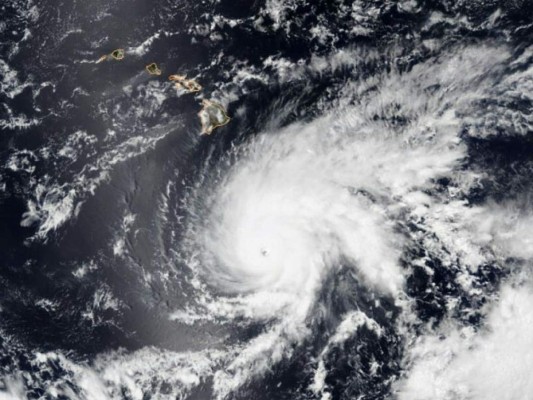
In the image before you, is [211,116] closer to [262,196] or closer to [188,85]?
[188,85]

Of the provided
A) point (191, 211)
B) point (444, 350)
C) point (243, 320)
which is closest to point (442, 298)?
point (444, 350)

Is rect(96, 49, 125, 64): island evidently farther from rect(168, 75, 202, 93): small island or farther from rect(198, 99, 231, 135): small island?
rect(198, 99, 231, 135): small island

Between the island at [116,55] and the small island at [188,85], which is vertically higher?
the island at [116,55]

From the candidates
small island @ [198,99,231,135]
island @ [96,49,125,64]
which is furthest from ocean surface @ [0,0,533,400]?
small island @ [198,99,231,135]

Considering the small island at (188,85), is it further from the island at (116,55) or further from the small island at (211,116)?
the island at (116,55)

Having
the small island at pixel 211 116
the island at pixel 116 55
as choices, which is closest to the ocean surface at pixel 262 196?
the island at pixel 116 55

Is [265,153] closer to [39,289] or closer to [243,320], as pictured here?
[243,320]

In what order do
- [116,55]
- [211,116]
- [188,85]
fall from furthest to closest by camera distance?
[116,55]
[188,85]
[211,116]

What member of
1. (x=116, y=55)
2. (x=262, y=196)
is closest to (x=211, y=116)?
(x=262, y=196)
